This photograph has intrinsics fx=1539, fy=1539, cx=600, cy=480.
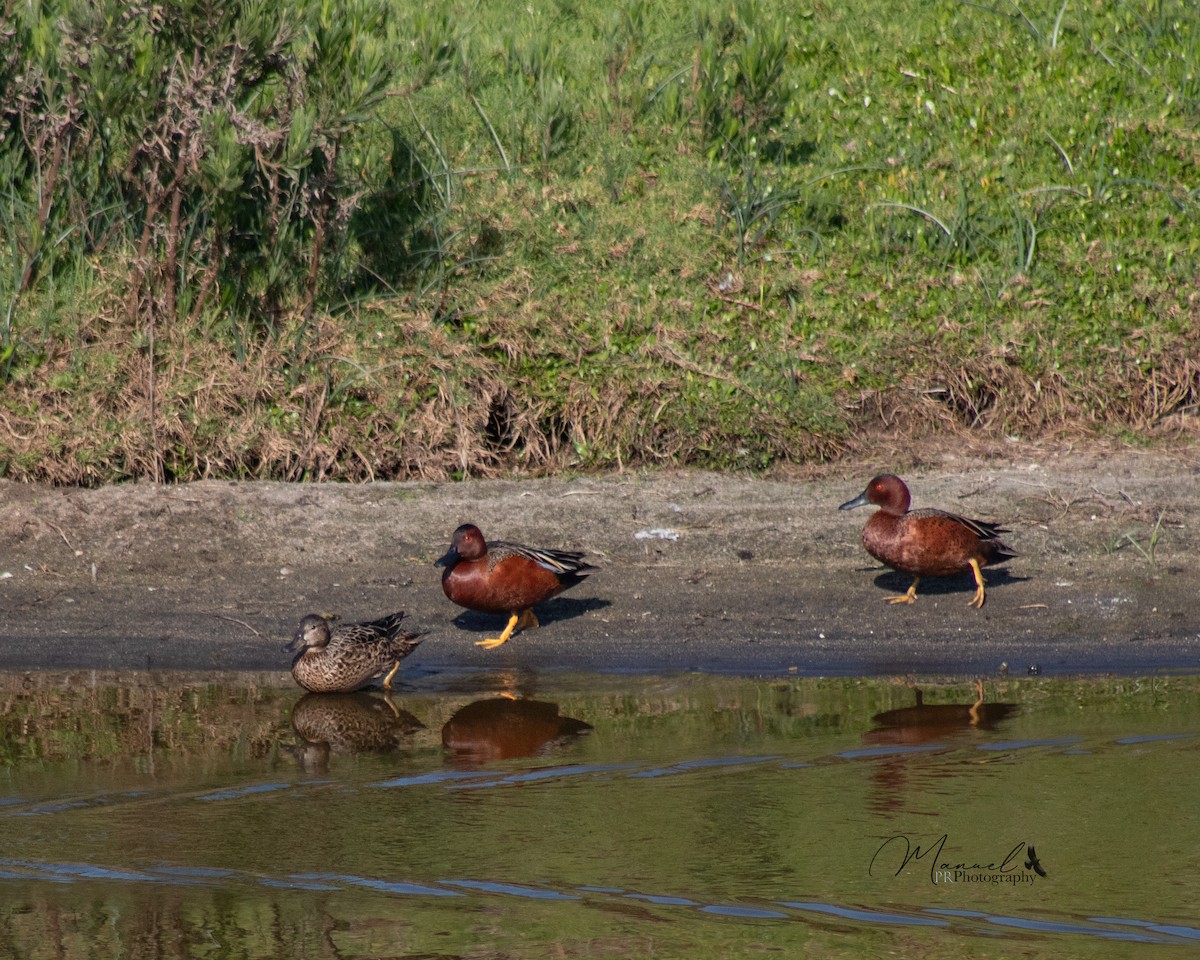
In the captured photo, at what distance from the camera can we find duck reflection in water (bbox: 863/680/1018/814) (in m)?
5.25

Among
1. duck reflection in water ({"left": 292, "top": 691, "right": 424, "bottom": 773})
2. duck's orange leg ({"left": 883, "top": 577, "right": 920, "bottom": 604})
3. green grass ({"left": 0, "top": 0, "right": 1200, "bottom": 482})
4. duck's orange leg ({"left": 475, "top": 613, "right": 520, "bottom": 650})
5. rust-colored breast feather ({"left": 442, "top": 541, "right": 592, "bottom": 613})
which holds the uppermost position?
green grass ({"left": 0, "top": 0, "right": 1200, "bottom": 482})

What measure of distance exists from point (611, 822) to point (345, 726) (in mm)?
1833

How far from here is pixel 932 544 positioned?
7.74 metres

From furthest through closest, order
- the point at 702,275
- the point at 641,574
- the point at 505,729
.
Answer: the point at 702,275 < the point at 641,574 < the point at 505,729

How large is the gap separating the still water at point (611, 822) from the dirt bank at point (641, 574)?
0.64 metres

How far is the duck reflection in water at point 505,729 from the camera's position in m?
5.82

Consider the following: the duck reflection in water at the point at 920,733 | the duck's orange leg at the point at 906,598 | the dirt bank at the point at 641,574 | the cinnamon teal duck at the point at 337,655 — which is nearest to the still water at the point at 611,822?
the duck reflection in water at the point at 920,733

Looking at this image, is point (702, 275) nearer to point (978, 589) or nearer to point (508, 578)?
point (978, 589)

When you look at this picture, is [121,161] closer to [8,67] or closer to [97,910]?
[8,67]

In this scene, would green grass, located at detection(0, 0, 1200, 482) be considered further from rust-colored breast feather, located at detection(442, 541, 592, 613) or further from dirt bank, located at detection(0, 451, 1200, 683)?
rust-colored breast feather, located at detection(442, 541, 592, 613)

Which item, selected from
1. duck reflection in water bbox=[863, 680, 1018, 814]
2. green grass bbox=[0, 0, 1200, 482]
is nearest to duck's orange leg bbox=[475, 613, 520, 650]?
duck reflection in water bbox=[863, 680, 1018, 814]

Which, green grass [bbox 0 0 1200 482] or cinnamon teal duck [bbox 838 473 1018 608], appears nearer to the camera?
cinnamon teal duck [bbox 838 473 1018 608]

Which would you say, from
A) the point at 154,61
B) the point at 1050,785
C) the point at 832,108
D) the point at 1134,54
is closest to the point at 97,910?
the point at 1050,785

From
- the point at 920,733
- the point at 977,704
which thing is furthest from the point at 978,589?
the point at 920,733
